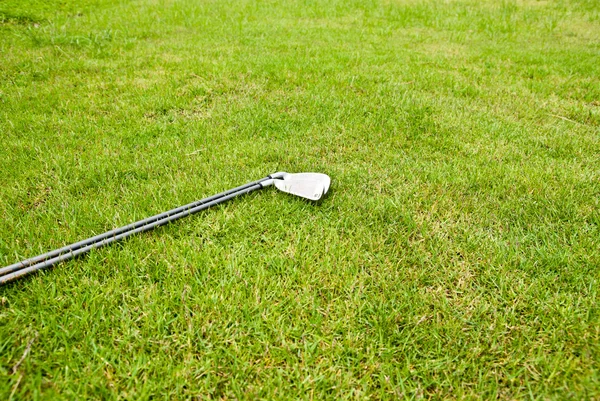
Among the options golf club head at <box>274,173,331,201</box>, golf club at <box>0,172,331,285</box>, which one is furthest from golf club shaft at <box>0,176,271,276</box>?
golf club head at <box>274,173,331,201</box>

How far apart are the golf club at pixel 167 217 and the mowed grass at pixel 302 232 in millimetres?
53

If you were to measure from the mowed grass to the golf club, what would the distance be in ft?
0.17

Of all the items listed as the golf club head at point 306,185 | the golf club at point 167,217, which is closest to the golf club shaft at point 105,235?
the golf club at point 167,217

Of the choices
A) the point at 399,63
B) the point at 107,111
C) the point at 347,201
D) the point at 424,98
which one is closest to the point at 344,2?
the point at 399,63

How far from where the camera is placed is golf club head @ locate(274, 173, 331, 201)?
2314mm

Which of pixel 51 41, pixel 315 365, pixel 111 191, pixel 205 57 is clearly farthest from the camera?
pixel 51 41

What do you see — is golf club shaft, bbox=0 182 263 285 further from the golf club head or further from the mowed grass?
the golf club head

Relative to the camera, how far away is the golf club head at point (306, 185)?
91.1 inches

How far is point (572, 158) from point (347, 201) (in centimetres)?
194

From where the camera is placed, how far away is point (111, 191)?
8.02ft

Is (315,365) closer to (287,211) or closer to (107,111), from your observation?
(287,211)

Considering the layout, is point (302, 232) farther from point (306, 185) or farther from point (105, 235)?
point (105, 235)

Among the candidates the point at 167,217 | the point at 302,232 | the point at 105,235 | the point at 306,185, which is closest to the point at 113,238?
the point at 105,235

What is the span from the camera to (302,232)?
2127 millimetres
